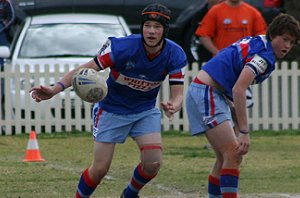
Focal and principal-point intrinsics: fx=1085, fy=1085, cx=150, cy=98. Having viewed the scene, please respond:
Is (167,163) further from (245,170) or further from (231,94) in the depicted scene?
(231,94)

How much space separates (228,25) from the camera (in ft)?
46.9

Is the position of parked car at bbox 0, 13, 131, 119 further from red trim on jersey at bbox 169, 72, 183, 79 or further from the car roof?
red trim on jersey at bbox 169, 72, 183, 79

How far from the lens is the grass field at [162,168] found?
35.4 feet

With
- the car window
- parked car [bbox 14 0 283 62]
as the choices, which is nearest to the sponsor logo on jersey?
the car window

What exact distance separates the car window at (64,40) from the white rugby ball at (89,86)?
8.98m

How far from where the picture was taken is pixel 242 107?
859cm

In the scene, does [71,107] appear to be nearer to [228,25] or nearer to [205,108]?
[228,25]

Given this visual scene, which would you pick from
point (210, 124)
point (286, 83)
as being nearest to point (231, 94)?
point (210, 124)

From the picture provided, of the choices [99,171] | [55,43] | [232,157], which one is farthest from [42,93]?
[55,43]

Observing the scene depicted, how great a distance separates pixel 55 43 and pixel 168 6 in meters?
4.57

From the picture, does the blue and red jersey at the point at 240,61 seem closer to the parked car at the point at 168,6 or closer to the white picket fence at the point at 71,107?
the white picket fence at the point at 71,107

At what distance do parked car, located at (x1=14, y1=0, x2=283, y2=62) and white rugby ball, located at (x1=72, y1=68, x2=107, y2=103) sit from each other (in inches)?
496

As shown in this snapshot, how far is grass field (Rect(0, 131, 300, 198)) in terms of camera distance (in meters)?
10.8

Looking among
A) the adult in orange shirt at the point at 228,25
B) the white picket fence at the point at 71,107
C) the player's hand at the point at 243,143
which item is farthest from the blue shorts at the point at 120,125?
the white picket fence at the point at 71,107
